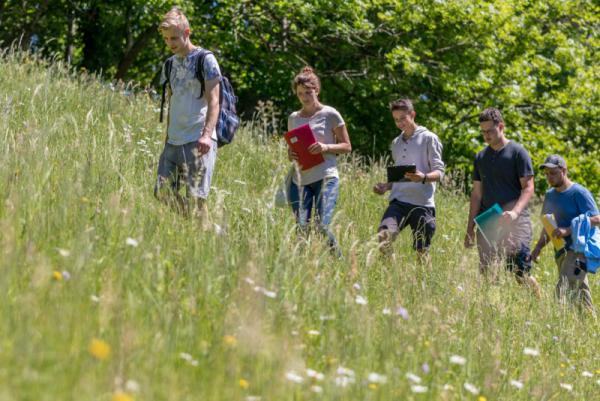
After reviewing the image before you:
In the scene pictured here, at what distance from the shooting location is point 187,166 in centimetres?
574

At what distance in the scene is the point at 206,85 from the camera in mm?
5809

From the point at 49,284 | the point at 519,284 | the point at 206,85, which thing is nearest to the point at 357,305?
the point at 49,284

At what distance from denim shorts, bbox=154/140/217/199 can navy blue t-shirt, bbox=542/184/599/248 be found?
3267mm

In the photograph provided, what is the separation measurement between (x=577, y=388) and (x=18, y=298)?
3286 millimetres

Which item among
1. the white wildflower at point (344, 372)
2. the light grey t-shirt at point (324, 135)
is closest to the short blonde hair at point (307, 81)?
the light grey t-shirt at point (324, 135)

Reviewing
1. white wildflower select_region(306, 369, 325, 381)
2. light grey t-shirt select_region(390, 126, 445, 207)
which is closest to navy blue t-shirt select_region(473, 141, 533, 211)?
light grey t-shirt select_region(390, 126, 445, 207)

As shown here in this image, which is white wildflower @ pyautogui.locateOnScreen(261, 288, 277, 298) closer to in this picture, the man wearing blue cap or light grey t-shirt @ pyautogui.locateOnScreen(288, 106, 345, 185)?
light grey t-shirt @ pyautogui.locateOnScreen(288, 106, 345, 185)

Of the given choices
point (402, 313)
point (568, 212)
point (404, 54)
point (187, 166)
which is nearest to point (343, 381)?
point (402, 313)

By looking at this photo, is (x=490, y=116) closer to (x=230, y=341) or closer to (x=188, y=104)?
(x=188, y=104)

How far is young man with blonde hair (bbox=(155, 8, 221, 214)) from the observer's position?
5.75m

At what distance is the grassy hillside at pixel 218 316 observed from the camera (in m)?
2.84

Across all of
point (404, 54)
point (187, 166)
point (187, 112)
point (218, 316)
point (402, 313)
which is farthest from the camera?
point (404, 54)

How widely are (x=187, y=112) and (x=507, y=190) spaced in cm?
300

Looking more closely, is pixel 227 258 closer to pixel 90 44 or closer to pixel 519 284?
pixel 519 284
